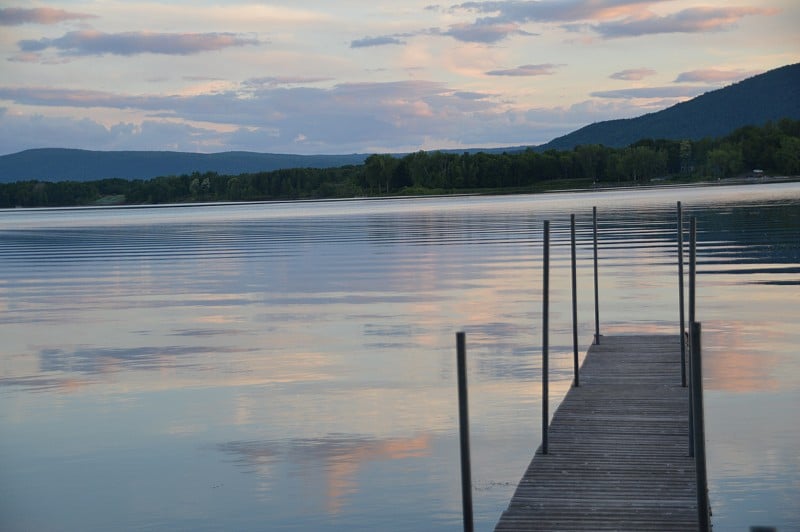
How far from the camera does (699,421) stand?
29.1ft

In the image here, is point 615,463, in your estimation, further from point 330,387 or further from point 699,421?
point 330,387

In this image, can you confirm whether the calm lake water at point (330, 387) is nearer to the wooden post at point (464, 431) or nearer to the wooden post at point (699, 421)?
the wooden post at point (699, 421)

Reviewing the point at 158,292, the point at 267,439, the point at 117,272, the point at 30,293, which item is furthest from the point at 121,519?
the point at 117,272

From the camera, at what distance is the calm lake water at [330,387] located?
11984 mm

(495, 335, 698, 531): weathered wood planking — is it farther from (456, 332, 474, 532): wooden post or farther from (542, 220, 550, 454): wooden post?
(456, 332, 474, 532): wooden post

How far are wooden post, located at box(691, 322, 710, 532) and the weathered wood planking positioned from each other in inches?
21.3

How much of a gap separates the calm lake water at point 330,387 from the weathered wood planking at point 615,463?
1.60ft

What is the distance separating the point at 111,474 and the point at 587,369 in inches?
287

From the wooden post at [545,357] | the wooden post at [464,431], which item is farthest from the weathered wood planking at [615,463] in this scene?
the wooden post at [464,431]

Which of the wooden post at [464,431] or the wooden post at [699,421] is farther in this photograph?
the wooden post at [699,421]

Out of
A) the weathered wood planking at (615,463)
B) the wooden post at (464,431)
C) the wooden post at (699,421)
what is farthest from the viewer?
the weathered wood planking at (615,463)

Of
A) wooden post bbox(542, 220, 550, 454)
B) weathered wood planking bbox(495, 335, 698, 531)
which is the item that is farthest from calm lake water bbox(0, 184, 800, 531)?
wooden post bbox(542, 220, 550, 454)

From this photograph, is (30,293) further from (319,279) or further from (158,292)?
(319,279)

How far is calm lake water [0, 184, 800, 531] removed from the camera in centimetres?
1198
